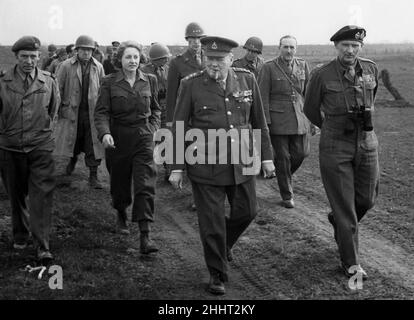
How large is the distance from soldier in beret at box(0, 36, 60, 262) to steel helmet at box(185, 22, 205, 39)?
274 cm

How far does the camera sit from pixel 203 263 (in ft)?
22.7

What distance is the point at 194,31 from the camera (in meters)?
8.99

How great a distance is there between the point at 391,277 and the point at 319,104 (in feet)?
6.08

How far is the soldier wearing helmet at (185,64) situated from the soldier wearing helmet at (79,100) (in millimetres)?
1556

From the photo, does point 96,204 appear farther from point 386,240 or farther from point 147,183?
point 386,240

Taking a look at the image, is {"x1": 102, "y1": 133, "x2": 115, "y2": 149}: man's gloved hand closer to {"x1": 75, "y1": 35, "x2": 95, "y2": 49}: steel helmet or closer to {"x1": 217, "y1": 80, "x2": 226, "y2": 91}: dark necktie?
{"x1": 217, "y1": 80, "x2": 226, "y2": 91}: dark necktie

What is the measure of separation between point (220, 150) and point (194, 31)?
11.1 feet

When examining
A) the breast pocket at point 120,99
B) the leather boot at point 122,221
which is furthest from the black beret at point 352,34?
the leather boot at point 122,221

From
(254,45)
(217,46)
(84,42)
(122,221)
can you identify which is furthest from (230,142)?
(254,45)

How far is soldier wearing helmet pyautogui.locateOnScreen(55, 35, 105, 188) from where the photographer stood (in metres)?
9.88

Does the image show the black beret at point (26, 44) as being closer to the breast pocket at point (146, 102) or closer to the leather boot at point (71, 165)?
the breast pocket at point (146, 102)

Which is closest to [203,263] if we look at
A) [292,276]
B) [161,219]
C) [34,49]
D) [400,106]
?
[292,276]

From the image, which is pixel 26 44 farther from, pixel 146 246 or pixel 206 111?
pixel 146 246

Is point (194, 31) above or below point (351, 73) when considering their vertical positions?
above
